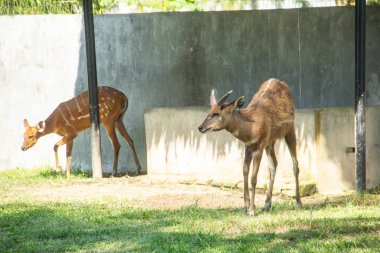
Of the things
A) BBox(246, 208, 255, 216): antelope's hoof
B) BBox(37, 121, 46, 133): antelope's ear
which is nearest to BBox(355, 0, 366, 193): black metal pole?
BBox(246, 208, 255, 216): antelope's hoof

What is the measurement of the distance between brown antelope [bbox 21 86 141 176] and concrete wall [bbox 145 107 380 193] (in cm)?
78

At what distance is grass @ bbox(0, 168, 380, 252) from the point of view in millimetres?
7414

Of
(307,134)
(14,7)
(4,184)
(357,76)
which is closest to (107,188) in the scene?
(4,184)

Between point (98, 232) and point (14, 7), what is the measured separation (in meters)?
7.72

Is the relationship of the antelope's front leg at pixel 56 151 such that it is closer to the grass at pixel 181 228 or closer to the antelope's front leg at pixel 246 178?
the grass at pixel 181 228

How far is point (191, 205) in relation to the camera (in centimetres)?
1040

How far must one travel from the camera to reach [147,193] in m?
11.6

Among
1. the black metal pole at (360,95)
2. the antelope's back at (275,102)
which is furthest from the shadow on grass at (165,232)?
the black metal pole at (360,95)

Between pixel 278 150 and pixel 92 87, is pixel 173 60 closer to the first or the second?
pixel 92 87

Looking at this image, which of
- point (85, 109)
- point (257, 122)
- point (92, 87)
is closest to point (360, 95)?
point (257, 122)

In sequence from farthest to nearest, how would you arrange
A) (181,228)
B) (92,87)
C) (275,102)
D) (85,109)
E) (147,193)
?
(85,109), (92,87), (147,193), (275,102), (181,228)

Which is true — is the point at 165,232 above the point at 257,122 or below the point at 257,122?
below

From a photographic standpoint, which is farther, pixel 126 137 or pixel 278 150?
pixel 126 137

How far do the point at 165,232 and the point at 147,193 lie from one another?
330cm
